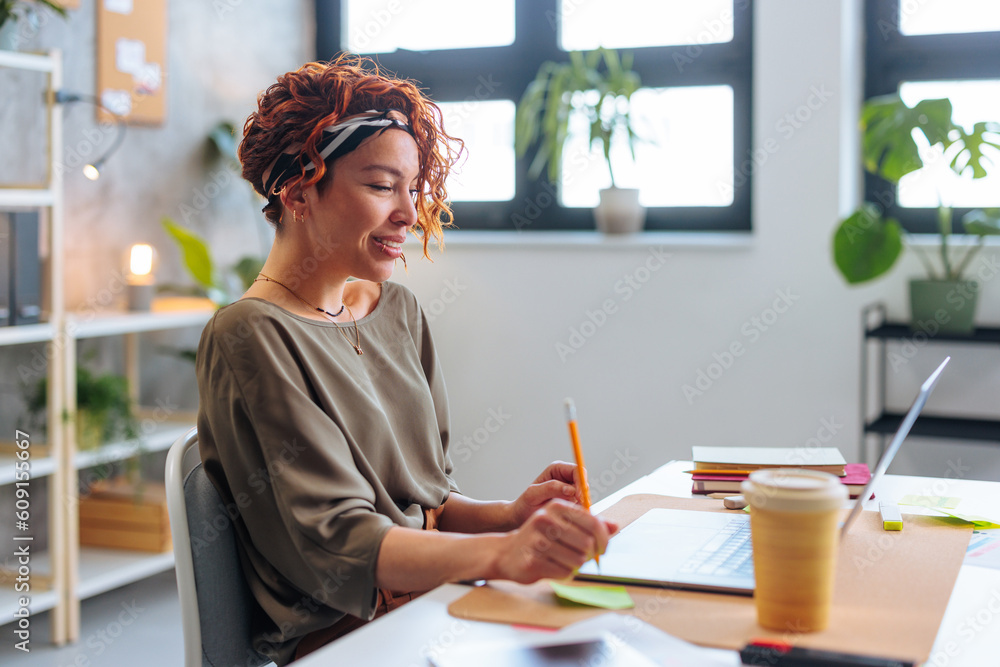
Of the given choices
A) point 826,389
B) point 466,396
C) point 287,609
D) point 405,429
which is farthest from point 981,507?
point 466,396

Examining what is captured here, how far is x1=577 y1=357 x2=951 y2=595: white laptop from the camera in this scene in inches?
38.6

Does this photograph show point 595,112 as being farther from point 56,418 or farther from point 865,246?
point 56,418

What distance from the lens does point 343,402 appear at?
123 cm

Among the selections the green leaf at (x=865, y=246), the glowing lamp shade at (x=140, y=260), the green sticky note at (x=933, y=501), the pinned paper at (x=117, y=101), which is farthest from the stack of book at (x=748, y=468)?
the pinned paper at (x=117, y=101)

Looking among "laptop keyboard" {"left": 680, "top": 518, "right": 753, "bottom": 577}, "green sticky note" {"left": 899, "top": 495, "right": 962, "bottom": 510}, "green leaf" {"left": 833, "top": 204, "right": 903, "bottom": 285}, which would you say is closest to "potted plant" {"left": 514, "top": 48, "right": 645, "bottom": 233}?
"green leaf" {"left": 833, "top": 204, "right": 903, "bottom": 285}

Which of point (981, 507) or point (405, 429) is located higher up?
point (405, 429)

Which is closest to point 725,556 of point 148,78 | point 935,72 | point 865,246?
point 865,246

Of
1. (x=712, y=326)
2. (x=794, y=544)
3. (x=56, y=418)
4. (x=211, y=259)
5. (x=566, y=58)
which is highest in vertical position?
(x=566, y=58)

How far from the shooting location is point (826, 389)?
3.05 m

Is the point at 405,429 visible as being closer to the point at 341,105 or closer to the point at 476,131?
the point at 341,105

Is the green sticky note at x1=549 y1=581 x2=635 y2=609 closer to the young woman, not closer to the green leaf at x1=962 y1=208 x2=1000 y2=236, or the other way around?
the young woman

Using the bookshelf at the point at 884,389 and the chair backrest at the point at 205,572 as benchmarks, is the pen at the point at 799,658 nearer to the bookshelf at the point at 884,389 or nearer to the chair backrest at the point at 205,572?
the chair backrest at the point at 205,572

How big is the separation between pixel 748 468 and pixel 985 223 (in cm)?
169

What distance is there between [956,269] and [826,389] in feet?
1.72
